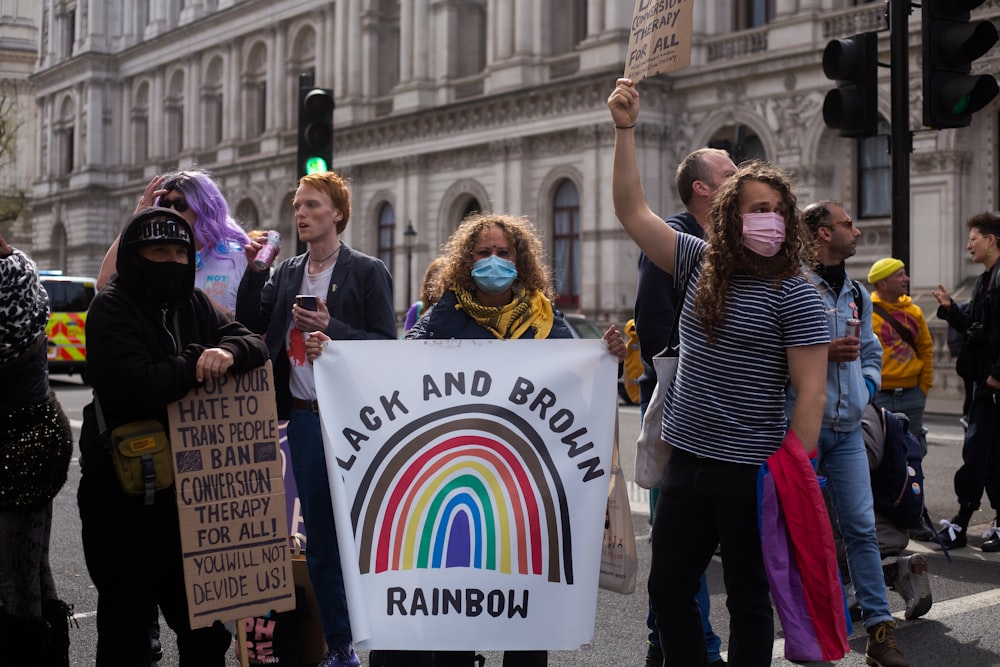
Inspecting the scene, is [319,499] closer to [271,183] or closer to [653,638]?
[653,638]

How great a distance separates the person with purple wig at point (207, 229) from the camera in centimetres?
542

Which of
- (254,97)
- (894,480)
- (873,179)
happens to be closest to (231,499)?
(894,480)

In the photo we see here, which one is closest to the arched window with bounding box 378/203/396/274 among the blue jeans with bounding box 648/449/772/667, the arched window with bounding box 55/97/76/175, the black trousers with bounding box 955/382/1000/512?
the arched window with bounding box 55/97/76/175

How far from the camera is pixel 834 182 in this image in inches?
1057

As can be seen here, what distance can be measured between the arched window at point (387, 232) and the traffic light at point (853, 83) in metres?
31.8

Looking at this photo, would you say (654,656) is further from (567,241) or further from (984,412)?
(567,241)

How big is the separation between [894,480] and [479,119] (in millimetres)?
29659

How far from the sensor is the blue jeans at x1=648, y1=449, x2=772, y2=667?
13.3 ft

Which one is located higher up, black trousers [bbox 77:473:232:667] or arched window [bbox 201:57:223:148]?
arched window [bbox 201:57:223:148]

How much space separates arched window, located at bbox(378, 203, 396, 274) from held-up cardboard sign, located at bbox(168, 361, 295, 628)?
35.3 m

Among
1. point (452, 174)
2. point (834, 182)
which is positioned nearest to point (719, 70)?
point (834, 182)

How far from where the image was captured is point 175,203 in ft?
17.8

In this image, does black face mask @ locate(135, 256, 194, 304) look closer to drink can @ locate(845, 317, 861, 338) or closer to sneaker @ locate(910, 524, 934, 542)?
drink can @ locate(845, 317, 861, 338)

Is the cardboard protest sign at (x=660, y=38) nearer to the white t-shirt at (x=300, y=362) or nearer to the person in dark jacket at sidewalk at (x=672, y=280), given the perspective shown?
the person in dark jacket at sidewalk at (x=672, y=280)
